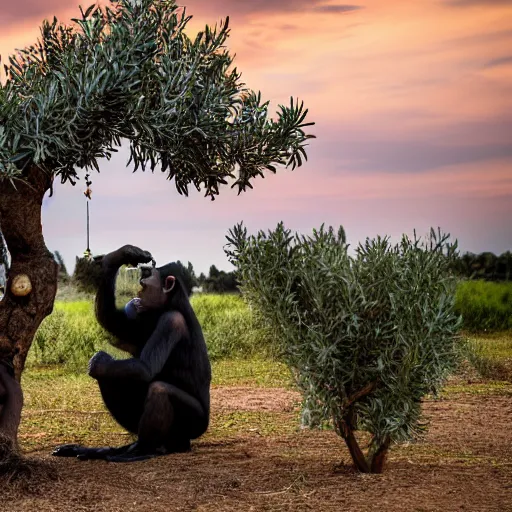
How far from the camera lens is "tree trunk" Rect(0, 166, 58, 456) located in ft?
22.5

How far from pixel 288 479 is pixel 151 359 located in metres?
1.34

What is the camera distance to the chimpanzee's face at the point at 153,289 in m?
6.77

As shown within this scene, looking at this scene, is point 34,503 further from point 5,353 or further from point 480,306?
point 480,306

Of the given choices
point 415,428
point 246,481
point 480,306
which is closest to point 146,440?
point 246,481

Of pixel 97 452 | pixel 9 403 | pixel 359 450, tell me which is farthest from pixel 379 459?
pixel 9 403

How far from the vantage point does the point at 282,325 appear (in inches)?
230

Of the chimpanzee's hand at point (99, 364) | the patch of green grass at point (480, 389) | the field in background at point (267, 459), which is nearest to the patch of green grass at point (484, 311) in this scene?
the field in background at point (267, 459)

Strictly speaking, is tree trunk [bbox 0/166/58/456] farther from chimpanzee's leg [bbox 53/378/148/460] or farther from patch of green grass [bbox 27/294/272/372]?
patch of green grass [bbox 27/294/272/372]

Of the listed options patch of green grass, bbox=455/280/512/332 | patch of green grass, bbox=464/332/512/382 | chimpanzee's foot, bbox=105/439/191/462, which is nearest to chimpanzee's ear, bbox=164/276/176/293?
chimpanzee's foot, bbox=105/439/191/462

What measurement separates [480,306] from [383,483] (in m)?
13.9

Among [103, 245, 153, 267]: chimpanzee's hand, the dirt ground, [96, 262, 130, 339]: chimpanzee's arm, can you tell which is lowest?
the dirt ground

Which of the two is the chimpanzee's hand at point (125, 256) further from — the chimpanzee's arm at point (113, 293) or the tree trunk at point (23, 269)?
the tree trunk at point (23, 269)

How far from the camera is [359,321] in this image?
19.1 feet

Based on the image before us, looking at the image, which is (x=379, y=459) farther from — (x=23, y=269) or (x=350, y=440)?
(x=23, y=269)
